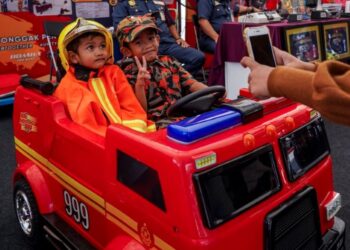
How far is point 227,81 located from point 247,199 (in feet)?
9.18

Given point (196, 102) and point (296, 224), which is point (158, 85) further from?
point (296, 224)

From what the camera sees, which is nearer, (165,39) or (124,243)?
(124,243)

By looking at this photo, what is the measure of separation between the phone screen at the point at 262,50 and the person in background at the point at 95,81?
2.49 feet

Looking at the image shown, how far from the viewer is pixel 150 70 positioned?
226 centimetres

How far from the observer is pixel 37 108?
73.2 inches

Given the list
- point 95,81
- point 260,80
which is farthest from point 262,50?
point 95,81

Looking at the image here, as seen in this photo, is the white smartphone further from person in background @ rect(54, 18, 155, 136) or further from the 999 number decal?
the 999 number decal

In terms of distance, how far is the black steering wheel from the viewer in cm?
163

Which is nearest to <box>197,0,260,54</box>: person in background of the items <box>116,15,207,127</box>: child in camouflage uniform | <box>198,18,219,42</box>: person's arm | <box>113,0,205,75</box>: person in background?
<box>198,18,219,42</box>: person's arm

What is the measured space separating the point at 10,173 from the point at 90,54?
1240mm

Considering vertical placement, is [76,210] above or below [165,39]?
below

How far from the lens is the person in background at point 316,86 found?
90 centimetres

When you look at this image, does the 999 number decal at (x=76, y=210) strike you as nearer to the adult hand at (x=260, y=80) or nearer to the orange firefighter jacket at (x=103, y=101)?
the orange firefighter jacket at (x=103, y=101)

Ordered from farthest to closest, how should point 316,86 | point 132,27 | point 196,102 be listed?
point 132,27 < point 196,102 < point 316,86
